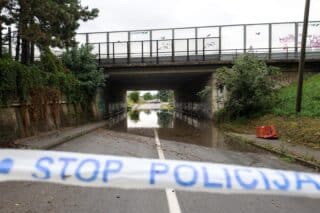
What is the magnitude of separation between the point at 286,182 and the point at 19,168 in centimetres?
221

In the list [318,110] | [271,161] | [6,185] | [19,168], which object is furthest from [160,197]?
[318,110]

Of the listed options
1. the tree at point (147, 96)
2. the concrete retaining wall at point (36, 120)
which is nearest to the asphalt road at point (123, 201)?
the concrete retaining wall at point (36, 120)

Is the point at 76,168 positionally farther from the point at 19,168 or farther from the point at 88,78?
the point at 88,78

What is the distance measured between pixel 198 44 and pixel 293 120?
692 inches

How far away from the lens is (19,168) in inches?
122

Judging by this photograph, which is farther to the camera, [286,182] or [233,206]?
[233,206]

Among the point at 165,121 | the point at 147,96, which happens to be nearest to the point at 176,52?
the point at 165,121

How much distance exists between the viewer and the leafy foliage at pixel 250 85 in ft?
80.2

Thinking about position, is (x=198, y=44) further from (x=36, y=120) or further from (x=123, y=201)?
(x=123, y=201)

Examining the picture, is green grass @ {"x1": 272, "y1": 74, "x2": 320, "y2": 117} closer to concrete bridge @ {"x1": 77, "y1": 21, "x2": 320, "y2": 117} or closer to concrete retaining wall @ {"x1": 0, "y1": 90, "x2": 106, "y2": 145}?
concrete bridge @ {"x1": 77, "y1": 21, "x2": 320, "y2": 117}

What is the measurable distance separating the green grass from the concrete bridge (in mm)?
6025

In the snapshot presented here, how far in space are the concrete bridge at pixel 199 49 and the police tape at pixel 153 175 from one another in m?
28.4

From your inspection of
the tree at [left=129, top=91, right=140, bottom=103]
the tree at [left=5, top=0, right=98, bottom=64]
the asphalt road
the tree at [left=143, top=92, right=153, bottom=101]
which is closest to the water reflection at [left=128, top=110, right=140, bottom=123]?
the tree at [left=5, top=0, right=98, bottom=64]

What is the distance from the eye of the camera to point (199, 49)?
3500 cm
